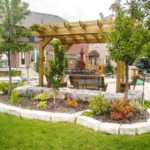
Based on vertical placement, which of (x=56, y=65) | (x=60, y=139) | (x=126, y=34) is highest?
(x=126, y=34)

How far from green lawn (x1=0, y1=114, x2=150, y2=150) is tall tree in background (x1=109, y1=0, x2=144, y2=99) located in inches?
90.5

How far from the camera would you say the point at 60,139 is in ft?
19.8

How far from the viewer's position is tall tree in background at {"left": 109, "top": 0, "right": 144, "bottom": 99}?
24.4ft

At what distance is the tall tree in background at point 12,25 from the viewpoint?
1045cm

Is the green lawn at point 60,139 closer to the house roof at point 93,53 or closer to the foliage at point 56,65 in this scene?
the foliage at point 56,65

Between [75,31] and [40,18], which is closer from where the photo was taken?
[75,31]

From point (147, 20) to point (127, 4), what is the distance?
1.48 metres

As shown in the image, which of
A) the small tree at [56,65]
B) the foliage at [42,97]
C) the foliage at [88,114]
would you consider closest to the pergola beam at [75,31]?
the small tree at [56,65]

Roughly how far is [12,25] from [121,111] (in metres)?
5.71

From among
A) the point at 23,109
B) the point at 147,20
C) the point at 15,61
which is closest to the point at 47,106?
the point at 23,109

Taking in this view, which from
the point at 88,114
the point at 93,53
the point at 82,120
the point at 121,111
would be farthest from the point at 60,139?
the point at 93,53

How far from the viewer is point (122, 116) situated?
707 cm

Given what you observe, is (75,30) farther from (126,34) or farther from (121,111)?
(121,111)

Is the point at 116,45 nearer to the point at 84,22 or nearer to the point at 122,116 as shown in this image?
the point at 122,116
